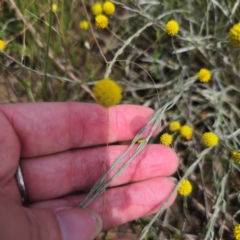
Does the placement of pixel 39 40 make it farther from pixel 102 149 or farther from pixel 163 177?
pixel 163 177

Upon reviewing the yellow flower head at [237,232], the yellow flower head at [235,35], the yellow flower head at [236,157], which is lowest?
the yellow flower head at [237,232]

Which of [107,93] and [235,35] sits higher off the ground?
[235,35]

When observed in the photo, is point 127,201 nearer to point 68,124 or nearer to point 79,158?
point 79,158

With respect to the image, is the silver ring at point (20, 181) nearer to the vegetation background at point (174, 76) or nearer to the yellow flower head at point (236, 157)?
the vegetation background at point (174, 76)

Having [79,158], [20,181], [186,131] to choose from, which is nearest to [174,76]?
[186,131]

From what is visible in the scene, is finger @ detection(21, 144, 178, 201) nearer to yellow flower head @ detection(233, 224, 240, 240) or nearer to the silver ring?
the silver ring

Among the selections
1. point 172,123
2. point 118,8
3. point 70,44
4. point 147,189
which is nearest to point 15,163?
point 147,189

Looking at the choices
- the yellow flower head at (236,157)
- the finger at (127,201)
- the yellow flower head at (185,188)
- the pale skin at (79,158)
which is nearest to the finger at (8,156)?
the pale skin at (79,158)

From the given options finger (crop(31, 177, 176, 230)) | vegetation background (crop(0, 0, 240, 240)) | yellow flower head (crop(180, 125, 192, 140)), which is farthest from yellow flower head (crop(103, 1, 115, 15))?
finger (crop(31, 177, 176, 230))
